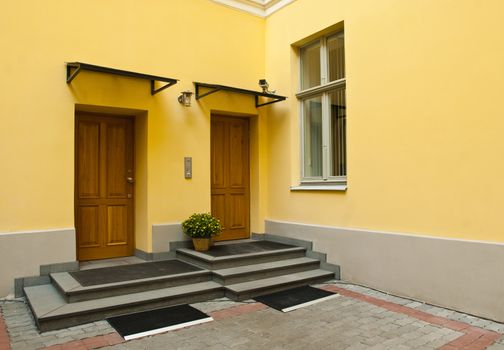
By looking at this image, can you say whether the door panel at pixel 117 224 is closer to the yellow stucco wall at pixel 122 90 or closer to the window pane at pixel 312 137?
the yellow stucco wall at pixel 122 90

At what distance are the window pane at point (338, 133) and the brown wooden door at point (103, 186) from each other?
116 inches

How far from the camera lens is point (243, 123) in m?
6.83

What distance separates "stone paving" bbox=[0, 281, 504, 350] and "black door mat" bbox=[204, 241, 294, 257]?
1.10 m

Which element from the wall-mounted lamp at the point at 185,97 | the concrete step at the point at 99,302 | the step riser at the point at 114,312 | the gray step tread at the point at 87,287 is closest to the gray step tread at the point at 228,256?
the gray step tread at the point at 87,287

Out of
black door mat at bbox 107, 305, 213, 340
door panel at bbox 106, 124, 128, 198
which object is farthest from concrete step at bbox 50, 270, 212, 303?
door panel at bbox 106, 124, 128, 198

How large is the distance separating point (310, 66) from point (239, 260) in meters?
3.20

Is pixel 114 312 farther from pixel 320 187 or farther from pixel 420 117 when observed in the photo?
pixel 420 117

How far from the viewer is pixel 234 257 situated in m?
5.08

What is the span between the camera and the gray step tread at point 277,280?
4516mm

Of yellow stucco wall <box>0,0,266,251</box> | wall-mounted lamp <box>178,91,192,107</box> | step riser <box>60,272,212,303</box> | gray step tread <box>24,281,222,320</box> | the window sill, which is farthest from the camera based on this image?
wall-mounted lamp <box>178,91,192,107</box>

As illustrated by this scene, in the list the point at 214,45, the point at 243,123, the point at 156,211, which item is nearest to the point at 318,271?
the point at 156,211

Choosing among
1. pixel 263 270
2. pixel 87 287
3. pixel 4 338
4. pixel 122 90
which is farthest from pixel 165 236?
pixel 4 338

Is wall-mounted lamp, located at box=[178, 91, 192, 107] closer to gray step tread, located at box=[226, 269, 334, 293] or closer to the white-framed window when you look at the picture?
the white-framed window

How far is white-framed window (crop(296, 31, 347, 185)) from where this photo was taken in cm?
561
